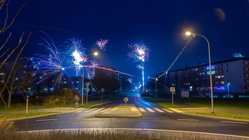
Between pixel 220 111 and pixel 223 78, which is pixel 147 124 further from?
pixel 223 78

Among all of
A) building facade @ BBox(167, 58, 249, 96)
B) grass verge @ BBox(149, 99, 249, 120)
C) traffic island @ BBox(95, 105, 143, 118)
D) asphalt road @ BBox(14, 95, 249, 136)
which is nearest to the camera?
asphalt road @ BBox(14, 95, 249, 136)

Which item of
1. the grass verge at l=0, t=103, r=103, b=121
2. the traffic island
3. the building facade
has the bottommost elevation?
the grass verge at l=0, t=103, r=103, b=121

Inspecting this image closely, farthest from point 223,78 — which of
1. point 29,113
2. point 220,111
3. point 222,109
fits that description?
point 29,113

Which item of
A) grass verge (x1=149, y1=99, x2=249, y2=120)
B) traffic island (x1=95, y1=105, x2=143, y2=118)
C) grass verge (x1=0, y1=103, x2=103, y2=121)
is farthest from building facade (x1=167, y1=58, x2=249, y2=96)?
traffic island (x1=95, y1=105, x2=143, y2=118)

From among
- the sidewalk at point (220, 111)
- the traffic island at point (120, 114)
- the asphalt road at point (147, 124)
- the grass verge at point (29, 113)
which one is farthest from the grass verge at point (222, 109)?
the grass verge at point (29, 113)

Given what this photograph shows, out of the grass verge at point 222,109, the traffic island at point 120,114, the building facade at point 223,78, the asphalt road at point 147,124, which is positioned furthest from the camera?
the building facade at point 223,78

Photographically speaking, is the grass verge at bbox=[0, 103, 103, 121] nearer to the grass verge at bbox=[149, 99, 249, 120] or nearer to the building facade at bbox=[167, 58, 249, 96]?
the grass verge at bbox=[149, 99, 249, 120]

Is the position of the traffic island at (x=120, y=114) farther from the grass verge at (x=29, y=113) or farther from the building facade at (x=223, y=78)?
the building facade at (x=223, y=78)

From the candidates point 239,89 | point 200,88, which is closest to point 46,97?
point 239,89

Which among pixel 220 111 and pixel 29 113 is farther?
pixel 220 111

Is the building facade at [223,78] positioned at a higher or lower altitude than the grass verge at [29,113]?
higher

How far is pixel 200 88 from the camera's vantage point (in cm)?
15062

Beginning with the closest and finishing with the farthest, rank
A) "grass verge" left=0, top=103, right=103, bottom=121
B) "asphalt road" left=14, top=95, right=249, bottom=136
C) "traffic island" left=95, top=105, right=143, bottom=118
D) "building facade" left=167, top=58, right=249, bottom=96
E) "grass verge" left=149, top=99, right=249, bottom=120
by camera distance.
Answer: "asphalt road" left=14, top=95, right=249, bottom=136, "traffic island" left=95, top=105, right=143, bottom=118, "grass verge" left=0, top=103, right=103, bottom=121, "grass verge" left=149, top=99, right=249, bottom=120, "building facade" left=167, top=58, right=249, bottom=96

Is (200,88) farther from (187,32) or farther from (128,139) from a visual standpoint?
(128,139)
